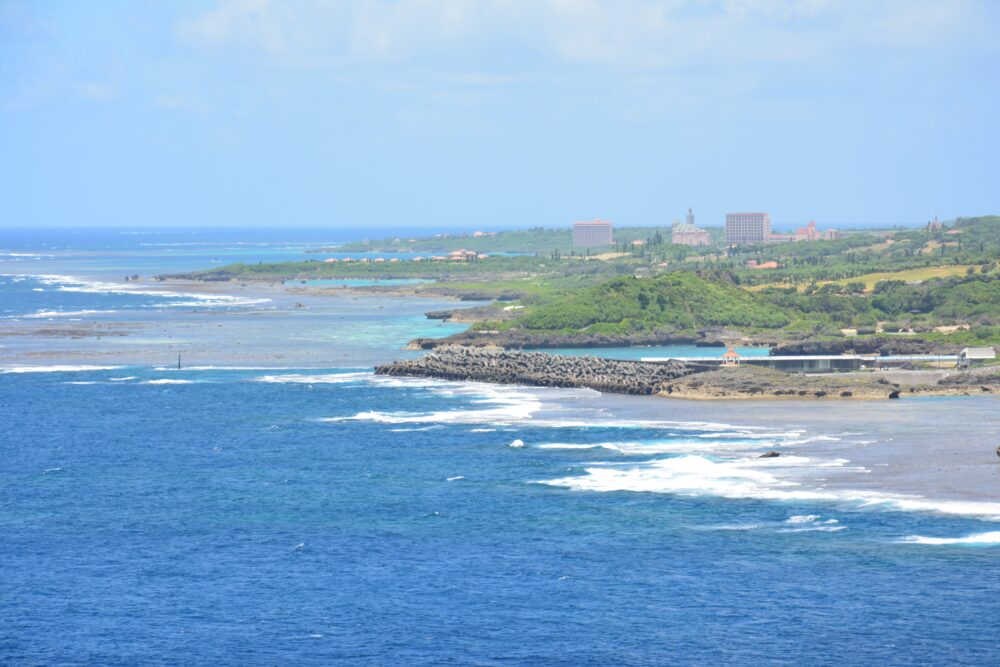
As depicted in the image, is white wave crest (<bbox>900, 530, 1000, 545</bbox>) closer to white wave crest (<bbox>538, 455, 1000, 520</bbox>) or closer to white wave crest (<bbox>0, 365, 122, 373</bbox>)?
white wave crest (<bbox>538, 455, 1000, 520</bbox>)

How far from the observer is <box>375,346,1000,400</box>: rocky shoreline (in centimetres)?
10369

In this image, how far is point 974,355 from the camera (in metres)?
120

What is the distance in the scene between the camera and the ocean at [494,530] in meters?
46.8

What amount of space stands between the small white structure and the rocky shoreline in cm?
521

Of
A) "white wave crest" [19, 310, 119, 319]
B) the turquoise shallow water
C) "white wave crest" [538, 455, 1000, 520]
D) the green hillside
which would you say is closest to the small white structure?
the turquoise shallow water

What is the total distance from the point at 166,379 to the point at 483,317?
214 ft

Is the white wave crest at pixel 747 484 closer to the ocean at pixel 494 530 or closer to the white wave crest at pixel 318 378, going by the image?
the ocean at pixel 494 530

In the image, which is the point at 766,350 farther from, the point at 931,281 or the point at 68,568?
the point at 68,568

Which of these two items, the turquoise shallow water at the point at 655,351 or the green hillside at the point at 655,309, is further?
the green hillside at the point at 655,309

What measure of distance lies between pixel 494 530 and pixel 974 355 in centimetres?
7066

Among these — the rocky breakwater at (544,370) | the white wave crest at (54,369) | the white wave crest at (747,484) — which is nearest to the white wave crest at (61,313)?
the white wave crest at (54,369)

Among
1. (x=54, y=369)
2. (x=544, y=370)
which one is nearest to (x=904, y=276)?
(x=544, y=370)

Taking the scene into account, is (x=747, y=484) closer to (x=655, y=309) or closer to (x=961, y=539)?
(x=961, y=539)

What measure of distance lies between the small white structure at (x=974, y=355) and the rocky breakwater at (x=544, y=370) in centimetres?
2024
